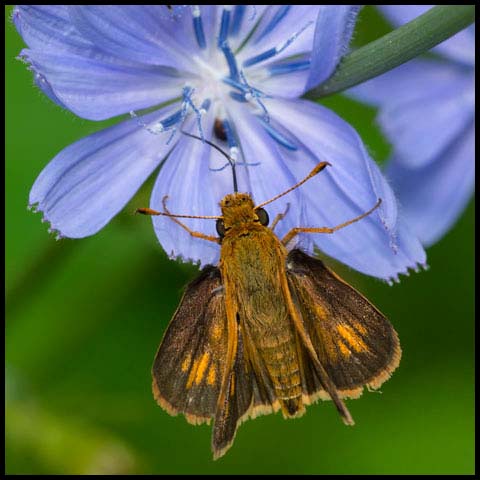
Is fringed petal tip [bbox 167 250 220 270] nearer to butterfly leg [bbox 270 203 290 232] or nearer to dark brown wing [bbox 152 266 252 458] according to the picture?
dark brown wing [bbox 152 266 252 458]

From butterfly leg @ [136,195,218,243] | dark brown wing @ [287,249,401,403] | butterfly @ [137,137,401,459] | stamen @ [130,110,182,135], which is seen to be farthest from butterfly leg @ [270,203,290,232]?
stamen @ [130,110,182,135]

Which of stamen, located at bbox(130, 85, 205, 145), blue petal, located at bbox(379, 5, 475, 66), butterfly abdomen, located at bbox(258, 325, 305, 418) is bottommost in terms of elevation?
butterfly abdomen, located at bbox(258, 325, 305, 418)

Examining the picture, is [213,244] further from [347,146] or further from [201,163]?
[347,146]

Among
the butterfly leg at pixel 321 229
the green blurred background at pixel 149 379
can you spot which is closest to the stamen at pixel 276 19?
the butterfly leg at pixel 321 229

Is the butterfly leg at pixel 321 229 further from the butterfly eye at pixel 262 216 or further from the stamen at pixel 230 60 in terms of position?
the stamen at pixel 230 60

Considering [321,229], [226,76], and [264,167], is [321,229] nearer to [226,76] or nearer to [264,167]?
[264,167]
